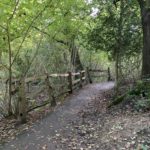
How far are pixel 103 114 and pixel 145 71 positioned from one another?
2.76 meters

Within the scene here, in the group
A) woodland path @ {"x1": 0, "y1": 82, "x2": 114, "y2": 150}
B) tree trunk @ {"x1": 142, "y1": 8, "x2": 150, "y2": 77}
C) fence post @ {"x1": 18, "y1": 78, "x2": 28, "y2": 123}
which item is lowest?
woodland path @ {"x1": 0, "y1": 82, "x2": 114, "y2": 150}

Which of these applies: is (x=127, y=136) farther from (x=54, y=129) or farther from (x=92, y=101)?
(x=92, y=101)

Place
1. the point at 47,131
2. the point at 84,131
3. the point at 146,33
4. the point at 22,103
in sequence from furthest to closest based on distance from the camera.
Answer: the point at 146,33
the point at 22,103
the point at 47,131
the point at 84,131

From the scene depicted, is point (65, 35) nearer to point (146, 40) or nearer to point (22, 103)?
point (146, 40)

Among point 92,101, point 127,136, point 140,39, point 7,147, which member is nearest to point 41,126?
point 7,147

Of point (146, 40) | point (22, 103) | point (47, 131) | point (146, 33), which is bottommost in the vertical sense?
point (47, 131)

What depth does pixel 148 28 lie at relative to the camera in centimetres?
973

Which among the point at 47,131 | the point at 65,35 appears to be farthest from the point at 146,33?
the point at 47,131

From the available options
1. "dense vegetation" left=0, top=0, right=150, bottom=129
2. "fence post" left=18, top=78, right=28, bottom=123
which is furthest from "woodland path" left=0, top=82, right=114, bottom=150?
"dense vegetation" left=0, top=0, right=150, bottom=129

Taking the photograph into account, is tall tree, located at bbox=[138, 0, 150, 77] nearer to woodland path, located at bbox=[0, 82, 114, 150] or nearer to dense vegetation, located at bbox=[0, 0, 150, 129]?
dense vegetation, located at bbox=[0, 0, 150, 129]

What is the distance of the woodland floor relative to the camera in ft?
18.1

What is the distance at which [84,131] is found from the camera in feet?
21.2

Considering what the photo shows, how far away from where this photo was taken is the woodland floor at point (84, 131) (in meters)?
5.52

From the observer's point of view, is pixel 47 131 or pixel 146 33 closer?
pixel 47 131
